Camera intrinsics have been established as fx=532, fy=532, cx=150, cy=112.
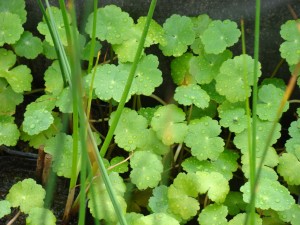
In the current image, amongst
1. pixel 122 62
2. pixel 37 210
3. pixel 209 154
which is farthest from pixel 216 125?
pixel 37 210

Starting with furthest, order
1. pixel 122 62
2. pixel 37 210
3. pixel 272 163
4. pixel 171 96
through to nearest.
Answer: pixel 171 96 < pixel 122 62 < pixel 272 163 < pixel 37 210

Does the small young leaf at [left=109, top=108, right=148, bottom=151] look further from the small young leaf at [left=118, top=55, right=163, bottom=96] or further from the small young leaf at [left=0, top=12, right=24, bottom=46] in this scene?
the small young leaf at [left=0, top=12, right=24, bottom=46]

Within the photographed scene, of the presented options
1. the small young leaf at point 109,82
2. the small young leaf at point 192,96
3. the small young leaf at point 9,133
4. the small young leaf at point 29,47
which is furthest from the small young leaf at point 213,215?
the small young leaf at point 29,47

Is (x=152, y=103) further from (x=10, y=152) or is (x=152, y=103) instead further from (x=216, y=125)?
(x=10, y=152)

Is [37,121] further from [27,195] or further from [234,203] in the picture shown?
[234,203]

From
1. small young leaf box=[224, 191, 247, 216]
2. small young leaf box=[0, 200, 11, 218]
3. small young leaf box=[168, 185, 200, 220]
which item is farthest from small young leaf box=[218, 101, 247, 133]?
small young leaf box=[0, 200, 11, 218]

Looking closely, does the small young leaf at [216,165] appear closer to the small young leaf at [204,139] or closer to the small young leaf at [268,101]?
the small young leaf at [204,139]

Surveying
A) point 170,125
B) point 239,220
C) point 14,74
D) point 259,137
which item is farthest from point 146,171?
point 14,74
